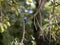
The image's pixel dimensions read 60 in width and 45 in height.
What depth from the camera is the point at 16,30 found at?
3990 mm

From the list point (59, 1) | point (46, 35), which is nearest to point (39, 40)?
point (46, 35)

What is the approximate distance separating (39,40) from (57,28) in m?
0.85

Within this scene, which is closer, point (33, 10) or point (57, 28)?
point (57, 28)

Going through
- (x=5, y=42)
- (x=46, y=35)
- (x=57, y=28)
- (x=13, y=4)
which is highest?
(x=13, y=4)

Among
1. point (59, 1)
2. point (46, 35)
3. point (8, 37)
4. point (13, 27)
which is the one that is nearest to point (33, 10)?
point (13, 27)

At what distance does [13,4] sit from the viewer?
288 cm

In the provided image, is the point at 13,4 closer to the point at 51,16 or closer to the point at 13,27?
the point at 51,16

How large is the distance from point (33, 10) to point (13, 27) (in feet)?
3.83

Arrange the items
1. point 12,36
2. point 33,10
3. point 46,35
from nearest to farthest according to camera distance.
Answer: point 46,35, point 12,36, point 33,10

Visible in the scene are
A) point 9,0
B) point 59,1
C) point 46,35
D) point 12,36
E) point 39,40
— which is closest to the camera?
point 59,1

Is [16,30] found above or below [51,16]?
below

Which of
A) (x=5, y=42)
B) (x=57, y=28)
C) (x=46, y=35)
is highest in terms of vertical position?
(x=57, y=28)

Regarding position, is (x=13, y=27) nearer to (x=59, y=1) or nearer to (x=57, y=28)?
(x=57, y=28)

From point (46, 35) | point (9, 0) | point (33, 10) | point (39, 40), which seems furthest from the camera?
point (33, 10)
